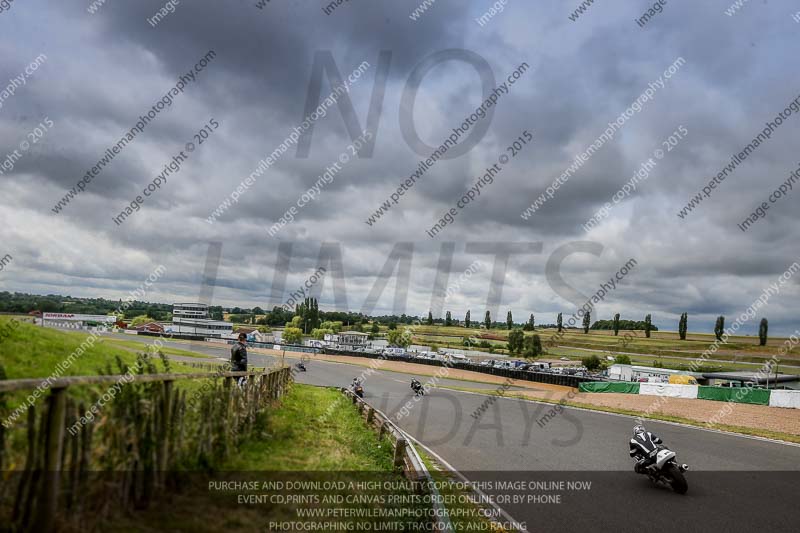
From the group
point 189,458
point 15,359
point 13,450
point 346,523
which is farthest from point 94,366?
point 346,523

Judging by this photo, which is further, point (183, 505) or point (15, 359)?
point (15, 359)

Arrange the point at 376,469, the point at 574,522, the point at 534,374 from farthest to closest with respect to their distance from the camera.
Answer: the point at 534,374 → the point at 376,469 → the point at 574,522

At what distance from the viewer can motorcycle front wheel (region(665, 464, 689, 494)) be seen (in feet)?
35.0

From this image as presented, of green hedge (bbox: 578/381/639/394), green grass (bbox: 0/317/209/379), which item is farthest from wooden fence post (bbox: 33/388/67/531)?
green hedge (bbox: 578/381/639/394)

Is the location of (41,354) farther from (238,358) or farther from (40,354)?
(238,358)

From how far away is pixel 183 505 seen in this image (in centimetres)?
544

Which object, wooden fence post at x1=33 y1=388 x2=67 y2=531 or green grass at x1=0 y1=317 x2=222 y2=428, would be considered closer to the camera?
wooden fence post at x1=33 y1=388 x2=67 y2=531

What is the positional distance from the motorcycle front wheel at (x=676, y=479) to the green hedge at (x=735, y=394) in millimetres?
24689

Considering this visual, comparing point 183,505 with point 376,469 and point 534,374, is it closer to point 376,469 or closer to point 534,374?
point 376,469

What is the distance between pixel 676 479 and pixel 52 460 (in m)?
11.1

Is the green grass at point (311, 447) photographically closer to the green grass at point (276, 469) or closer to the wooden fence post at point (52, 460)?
the green grass at point (276, 469)

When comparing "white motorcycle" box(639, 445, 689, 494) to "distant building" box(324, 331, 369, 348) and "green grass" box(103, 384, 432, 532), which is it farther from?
"distant building" box(324, 331, 369, 348)

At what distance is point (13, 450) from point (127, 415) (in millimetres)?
1064

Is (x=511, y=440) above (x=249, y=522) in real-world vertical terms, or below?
below
